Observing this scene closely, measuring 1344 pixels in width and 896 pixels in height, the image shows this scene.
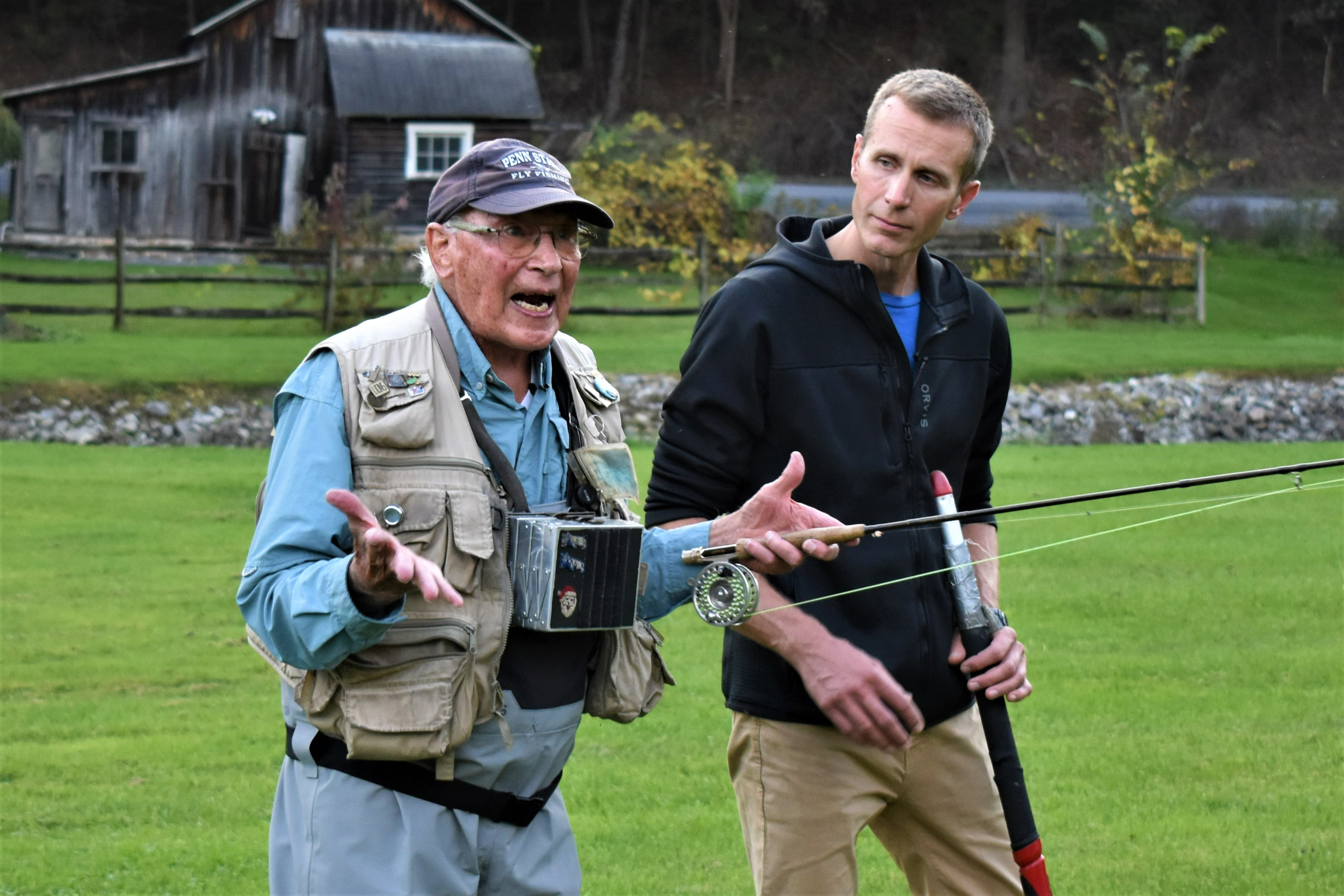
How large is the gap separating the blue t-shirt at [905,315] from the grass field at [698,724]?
1.59ft

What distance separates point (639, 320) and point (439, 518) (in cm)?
2079

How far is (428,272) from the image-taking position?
312 centimetres

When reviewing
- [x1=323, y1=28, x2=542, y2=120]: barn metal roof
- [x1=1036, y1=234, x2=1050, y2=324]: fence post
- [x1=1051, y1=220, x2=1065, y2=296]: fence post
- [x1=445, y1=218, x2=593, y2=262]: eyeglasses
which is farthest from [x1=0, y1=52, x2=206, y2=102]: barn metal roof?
[x1=445, y1=218, x2=593, y2=262]: eyeglasses

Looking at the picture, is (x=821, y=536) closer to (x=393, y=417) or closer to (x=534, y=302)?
(x=534, y=302)

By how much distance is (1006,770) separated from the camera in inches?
140

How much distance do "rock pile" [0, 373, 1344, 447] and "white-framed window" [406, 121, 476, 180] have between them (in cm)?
1379

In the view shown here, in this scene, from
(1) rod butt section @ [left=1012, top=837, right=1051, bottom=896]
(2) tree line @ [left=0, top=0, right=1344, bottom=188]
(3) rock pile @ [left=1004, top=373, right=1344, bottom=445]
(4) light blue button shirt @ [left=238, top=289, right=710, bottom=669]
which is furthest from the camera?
(2) tree line @ [left=0, top=0, right=1344, bottom=188]

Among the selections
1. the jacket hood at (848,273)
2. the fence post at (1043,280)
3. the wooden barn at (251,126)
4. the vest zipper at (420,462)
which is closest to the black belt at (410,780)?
the vest zipper at (420,462)

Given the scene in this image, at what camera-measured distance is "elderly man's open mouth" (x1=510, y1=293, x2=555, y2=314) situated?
2932mm

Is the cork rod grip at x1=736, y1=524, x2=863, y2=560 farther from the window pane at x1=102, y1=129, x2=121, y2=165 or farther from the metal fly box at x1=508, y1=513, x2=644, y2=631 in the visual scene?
the window pane at x1=102, y1=129, x2=121, y2=165

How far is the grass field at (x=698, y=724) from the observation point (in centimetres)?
549

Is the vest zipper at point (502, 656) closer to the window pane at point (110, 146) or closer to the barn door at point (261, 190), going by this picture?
the barn door at point (261, 190)

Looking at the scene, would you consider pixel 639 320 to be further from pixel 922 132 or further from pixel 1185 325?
pixel 922 132

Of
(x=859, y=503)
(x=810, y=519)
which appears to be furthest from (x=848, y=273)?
(x=810, y=519)
